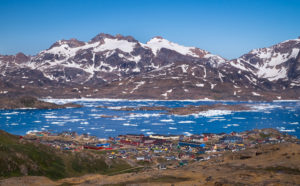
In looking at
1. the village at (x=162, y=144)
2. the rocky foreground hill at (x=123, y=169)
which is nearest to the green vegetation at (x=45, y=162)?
the rocky foreground hill at (x=123, y=169)

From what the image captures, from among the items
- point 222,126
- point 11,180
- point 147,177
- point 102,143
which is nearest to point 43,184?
point 11,180

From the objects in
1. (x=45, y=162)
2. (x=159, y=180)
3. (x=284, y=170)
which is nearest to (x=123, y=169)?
(x=45, y=162)

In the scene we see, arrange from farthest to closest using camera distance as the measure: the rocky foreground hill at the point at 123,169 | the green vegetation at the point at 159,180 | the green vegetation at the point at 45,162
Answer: the green vegetation at the point at 45,162, the green vegetation at the point at 159,180, the rocky foreground hill at the point at 123,169

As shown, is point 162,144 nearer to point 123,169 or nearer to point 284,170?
point 123,169

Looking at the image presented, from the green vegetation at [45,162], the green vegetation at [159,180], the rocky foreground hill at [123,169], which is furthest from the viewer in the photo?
the green vegetation at [45,162]

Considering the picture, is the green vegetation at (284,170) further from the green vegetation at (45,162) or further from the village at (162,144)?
the village at (162,144)

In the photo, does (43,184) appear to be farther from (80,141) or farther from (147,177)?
(80,141)

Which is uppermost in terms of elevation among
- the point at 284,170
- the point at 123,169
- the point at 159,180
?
the point at 284,170
